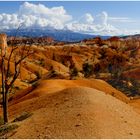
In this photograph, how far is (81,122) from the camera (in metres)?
20.3

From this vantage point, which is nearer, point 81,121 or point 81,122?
point 81,122

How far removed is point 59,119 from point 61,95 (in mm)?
8942

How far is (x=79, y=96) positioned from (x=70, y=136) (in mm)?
9269

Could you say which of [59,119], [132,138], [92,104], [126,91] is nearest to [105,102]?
[92,104]

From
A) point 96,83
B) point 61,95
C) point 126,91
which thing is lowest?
point 126,91

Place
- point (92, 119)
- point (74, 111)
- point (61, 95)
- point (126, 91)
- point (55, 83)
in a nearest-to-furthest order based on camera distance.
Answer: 1. point (92, 119)
2. point (74, 111)
3. point (61, 95)
4. point (55, 83)
5. point (126, 91)

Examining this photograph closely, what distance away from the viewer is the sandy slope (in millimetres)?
18891

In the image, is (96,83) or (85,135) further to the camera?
(96,83)

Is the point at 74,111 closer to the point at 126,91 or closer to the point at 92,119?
the point at 92,119

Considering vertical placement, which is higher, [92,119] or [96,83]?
[92,119]

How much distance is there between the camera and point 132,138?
61.6 feet

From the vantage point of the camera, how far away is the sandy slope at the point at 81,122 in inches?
744

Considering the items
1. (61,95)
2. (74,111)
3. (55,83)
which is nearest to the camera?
(74,111)

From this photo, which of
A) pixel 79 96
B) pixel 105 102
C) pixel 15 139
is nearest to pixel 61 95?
pixel 79 96
